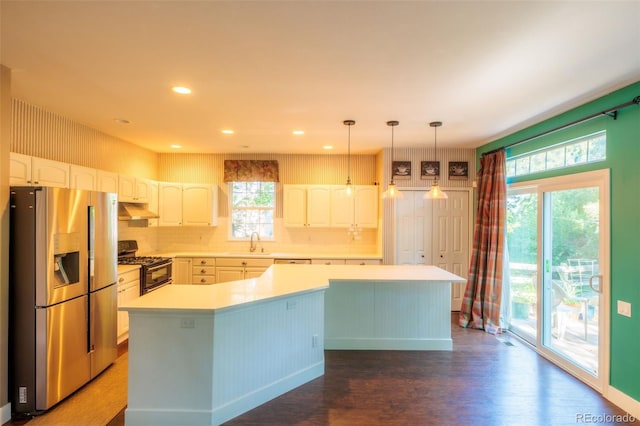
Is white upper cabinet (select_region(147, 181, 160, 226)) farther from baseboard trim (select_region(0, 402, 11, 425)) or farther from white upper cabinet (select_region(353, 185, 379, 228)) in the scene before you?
white upper cabinet (select_region(353, 185, 379, 228))

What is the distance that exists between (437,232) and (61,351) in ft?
16.0

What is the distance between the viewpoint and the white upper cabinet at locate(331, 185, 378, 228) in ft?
17.5

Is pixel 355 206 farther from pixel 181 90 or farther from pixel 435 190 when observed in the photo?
pixel 181 90

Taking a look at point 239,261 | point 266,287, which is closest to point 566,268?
point 266,287

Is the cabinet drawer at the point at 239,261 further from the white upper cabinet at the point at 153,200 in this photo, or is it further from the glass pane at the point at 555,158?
the glass pane at the point at 555,158

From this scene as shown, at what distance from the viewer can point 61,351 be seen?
260cm

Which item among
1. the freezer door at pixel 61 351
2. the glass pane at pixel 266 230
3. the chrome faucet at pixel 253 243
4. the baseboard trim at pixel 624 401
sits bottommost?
the baseboard trim at pixel 624 401

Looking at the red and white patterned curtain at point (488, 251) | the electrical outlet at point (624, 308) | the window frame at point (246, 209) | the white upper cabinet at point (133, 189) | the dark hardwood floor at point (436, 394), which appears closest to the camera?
the dark hardwood floor at point (436, 394)

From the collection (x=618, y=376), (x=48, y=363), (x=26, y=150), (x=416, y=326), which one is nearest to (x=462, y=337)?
(x=416, y=326)

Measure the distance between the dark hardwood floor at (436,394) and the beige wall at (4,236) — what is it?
0.91 metres

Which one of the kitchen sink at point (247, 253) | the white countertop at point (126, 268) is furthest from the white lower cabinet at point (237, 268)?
→ the white countertop at point (126, 268)

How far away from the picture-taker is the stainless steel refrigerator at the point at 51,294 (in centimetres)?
244

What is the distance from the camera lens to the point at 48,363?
250cm

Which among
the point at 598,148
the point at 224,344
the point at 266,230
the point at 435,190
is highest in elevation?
the point at 598,148
